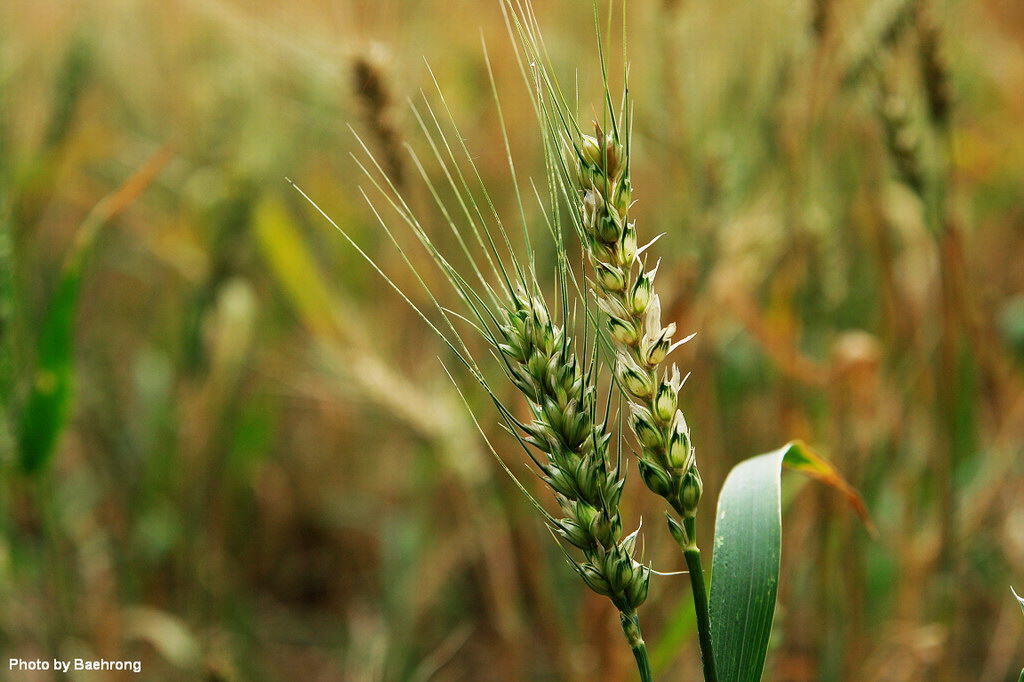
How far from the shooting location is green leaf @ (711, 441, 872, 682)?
484 mm

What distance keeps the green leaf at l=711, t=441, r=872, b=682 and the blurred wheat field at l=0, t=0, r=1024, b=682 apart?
0.29 m

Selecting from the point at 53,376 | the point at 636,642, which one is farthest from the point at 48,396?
the point at 636,642

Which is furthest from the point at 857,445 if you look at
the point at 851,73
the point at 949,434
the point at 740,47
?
A: the point at 740,47

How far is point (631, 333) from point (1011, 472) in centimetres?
124

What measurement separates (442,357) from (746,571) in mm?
1103

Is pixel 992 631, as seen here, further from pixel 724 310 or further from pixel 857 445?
pixel 724 310

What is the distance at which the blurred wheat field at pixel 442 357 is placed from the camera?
1.05 meters

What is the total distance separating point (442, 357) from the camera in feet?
5.16

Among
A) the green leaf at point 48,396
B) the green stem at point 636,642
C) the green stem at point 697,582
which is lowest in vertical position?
the green stem at point 636,642

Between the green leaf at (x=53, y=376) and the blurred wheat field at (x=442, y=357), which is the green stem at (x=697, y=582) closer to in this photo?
the blurred wheat field at (x=442, y=357)

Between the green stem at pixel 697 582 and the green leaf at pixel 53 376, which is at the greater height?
the green leaf at pixel 53 376

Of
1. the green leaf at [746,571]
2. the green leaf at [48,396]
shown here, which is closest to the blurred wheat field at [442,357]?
the green leaf at [48,396]

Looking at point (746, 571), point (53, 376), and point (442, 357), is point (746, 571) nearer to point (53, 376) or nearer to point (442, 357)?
point (53, 376)

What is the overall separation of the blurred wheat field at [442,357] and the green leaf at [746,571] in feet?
0.95
